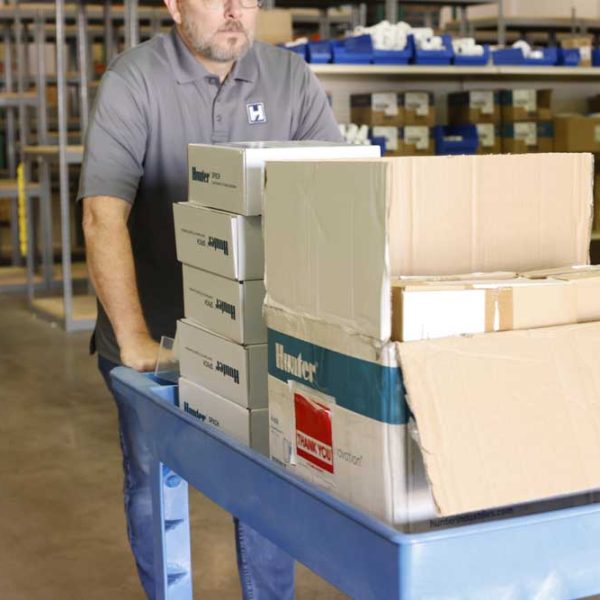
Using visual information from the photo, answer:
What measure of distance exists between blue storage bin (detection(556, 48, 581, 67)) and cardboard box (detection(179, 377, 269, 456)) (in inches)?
194

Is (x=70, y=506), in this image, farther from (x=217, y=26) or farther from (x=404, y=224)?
(x=404, y=224)

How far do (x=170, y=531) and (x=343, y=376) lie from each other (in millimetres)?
607

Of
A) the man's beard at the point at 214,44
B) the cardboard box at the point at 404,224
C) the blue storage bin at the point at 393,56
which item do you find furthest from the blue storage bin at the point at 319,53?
the cardboard box at the point at 404,224

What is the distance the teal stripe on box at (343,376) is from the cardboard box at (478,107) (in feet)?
15.8

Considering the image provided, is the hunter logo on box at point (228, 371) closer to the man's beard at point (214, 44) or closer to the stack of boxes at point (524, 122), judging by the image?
the man's beard at point (214, 44)

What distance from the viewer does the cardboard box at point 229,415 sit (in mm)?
1416

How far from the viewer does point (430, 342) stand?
106cm

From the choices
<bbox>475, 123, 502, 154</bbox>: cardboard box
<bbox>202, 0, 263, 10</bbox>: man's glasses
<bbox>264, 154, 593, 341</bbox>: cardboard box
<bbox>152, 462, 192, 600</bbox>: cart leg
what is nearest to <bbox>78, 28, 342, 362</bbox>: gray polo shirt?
<bbox>202, 0, 263, 10</bbox>: man's glasses

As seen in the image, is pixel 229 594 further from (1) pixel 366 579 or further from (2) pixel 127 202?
(1) pixel 366 579

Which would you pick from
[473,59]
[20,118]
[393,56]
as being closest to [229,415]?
[393,56]

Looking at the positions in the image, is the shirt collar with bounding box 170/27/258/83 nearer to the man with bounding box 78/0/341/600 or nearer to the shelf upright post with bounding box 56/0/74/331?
the man with bounding box 78/0/341/600

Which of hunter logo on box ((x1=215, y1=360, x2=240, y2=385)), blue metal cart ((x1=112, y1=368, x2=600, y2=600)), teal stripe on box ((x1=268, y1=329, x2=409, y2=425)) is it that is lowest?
blue metal cart ((x1=112, y1=368, x2=600, y2=600))

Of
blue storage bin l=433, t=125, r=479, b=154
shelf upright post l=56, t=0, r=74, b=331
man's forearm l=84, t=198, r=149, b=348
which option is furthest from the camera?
shelf upright post l=56, t=0, r=74, b=331

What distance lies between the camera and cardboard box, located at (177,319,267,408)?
1.41m
